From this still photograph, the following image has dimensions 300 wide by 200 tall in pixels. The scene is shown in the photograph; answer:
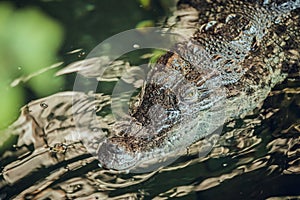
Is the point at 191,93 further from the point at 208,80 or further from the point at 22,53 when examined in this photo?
the point at 22,53

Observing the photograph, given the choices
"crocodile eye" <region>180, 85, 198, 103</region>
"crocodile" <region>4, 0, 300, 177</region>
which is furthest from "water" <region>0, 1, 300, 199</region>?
"crocodile eye" <region>180, 85, 198, 103</region>

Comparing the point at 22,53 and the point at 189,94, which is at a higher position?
the point at 22,53

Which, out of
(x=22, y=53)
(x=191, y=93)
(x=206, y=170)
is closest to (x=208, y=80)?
(x=191, y=93)

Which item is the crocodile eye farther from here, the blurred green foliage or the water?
the blurred green foliage

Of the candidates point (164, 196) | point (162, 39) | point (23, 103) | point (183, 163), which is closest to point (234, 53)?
point (162, 39)

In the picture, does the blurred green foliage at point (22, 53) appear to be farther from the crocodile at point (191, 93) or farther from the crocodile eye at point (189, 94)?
the crocodile eye at point (189, 94)

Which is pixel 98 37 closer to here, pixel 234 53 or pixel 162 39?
pixel 162 39
